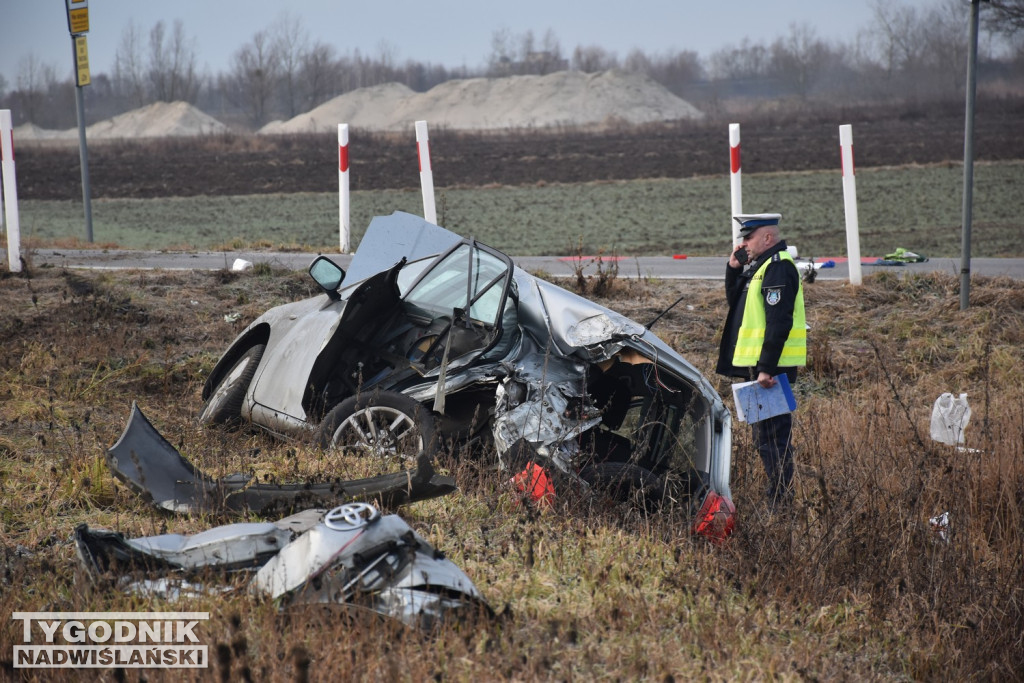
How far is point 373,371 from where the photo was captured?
5887 mm

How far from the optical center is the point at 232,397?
20.0ft

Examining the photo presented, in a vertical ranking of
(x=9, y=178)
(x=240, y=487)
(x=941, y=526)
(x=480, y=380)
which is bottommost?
(x=941, y=526)

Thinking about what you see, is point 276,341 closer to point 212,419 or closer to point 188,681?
point 212,419

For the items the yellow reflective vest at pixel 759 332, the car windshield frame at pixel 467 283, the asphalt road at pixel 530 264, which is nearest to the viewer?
the car windshield frame at pixel 467 283

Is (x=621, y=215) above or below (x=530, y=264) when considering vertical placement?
above

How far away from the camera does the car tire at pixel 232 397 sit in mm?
6082

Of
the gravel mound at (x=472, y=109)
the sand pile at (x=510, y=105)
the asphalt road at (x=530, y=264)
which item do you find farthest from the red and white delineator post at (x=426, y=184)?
the gravel mound at (x=472, y=109)

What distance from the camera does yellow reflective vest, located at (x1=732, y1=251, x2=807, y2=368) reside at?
552 centimetres

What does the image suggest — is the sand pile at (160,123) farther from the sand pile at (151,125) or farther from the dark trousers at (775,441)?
the dark trousers at (775,441)

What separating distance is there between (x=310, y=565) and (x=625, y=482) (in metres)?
2.13

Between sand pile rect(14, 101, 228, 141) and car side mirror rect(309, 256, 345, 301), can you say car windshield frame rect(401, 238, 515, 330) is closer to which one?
car side mirror rect(309, 256, 345, 301)

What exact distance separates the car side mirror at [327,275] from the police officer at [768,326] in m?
2.54

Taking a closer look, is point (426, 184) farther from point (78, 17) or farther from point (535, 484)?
point (78, 17)

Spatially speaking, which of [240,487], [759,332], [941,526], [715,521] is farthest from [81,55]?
[941,526]
